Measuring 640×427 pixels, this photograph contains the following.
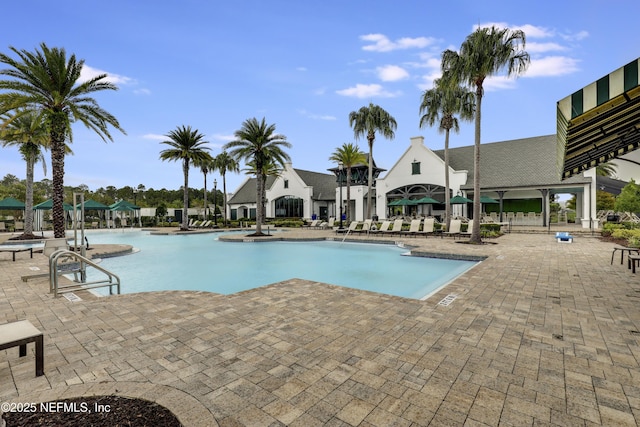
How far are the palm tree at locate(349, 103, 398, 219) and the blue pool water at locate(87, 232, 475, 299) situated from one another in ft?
42.3

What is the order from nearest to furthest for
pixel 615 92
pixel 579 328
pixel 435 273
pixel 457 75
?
pixel 615 92, pixel 579 328, pixel 435 273, pixel 457 75

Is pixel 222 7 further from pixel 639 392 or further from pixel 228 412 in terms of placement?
pixel 639 392

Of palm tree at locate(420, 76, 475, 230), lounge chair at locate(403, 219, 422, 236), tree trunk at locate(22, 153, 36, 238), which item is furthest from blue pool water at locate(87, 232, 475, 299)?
tree trunk at locate(22, 153, 36, 238)

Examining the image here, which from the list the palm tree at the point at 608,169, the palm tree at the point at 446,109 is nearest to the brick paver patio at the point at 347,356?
the palm tree at the point at 446,109

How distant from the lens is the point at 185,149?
27.9m

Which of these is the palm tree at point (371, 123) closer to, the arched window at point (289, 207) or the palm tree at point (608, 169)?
the arched window at point (289, 207)

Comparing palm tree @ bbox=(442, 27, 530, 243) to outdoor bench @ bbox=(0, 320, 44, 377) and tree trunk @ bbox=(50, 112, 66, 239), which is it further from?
tree trunk @ bbox=(50, 112, 66, 239)

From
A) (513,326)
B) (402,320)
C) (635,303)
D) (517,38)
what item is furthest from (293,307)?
(517,38)

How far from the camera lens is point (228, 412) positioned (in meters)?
2.51

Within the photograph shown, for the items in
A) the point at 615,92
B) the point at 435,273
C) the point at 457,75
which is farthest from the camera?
the point at 457,75

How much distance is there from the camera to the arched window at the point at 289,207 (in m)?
40.5

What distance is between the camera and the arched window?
40534 millimetres

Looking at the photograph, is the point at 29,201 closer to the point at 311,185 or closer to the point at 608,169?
the point at 311,185

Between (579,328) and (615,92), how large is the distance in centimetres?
317
